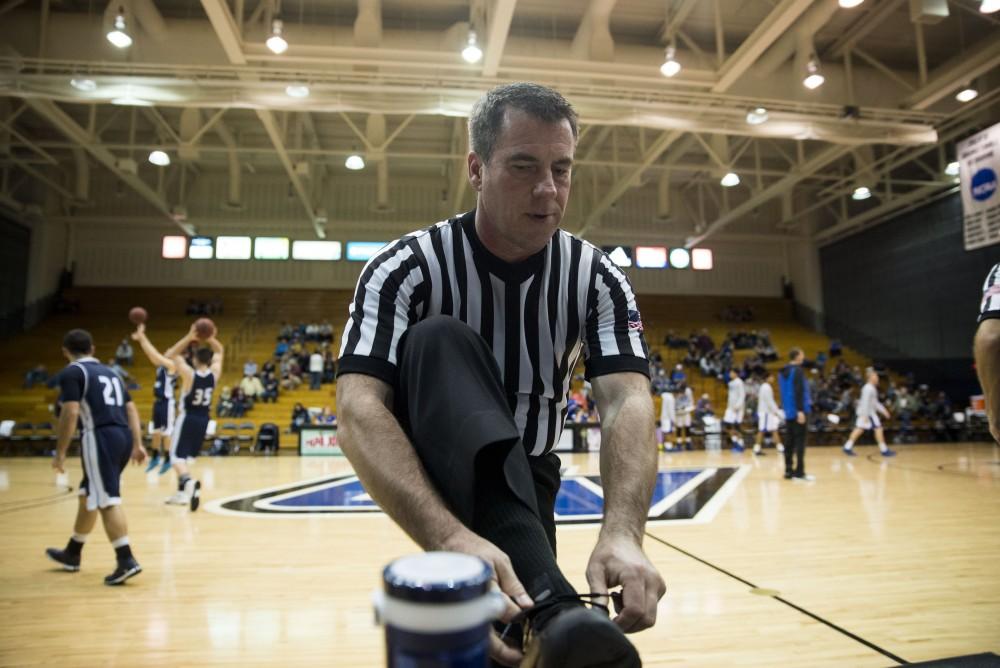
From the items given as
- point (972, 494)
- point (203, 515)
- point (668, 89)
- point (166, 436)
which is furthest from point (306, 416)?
point (972, 494)

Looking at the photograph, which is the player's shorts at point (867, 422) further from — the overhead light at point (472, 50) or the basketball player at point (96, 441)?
the basketball player at point (96, 441)

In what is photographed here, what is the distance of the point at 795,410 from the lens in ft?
29.8

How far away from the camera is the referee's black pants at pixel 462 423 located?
3.59ft

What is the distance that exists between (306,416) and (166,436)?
4627mm

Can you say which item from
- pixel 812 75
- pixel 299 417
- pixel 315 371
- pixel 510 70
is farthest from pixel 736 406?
pixel 315 371

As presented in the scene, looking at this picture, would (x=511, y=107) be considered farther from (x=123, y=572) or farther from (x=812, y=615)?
(x=123, y=572)

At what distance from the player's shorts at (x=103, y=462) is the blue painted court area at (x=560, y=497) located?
7.39 feet

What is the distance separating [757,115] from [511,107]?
11664mm

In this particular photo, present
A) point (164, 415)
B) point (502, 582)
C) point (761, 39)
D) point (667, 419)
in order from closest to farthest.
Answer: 1. point (502, 582)
2. point (761, 39)
3. point (164, 415)
4. point (667, 419)

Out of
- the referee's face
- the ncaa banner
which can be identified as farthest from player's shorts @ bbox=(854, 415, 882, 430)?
the referee's face

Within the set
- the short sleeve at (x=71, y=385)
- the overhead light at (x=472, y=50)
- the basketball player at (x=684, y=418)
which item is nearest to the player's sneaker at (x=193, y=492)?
the short sleeve at (x=71, y=385)

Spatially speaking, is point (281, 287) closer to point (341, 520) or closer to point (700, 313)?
point (700, 313)

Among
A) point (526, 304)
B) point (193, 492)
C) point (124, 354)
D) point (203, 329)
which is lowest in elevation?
point (193, 492)

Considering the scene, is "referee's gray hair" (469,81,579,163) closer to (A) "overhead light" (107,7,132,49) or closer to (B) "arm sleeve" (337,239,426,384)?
(B) "arm sleeve" (337,239,426,384)
